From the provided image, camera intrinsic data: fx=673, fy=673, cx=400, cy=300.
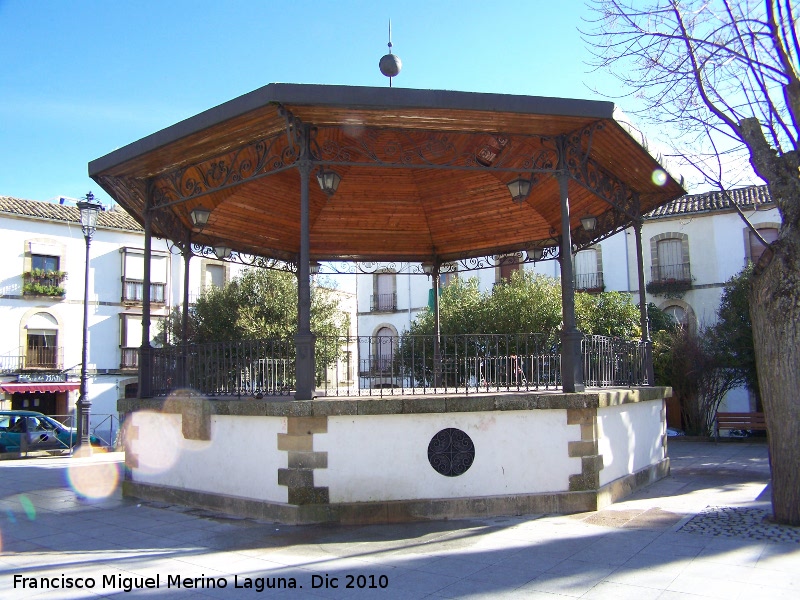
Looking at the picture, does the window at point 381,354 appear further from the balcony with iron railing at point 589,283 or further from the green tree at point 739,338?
the balcony with iron railing at point 589,283

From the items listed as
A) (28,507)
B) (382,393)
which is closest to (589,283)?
(382,393)

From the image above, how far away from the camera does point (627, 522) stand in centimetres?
736

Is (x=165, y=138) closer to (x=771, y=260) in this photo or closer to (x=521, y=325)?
(x=771, y=260)

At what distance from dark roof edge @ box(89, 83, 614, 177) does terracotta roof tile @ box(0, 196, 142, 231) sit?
74.9 feet

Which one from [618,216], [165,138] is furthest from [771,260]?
[165,138]

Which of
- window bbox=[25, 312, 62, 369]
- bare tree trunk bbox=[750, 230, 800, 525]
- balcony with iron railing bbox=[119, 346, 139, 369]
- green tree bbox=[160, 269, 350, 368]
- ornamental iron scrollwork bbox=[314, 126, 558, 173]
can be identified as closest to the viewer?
bare tree trunk bbox=[750, 230, 800, 525]

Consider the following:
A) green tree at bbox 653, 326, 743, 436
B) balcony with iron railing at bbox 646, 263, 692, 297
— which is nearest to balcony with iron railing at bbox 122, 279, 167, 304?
balcony with iron railing at bbox 646, 263, 692, 297

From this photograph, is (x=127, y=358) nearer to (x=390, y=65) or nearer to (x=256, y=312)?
(x=256, y=312)

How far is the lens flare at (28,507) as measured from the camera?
8.85m

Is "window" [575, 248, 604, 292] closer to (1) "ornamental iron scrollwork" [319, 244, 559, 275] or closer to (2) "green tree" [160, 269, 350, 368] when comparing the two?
(2) "green tree" [160, 269, 350, 368]

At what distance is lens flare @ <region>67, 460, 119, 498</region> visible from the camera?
35.5 feet

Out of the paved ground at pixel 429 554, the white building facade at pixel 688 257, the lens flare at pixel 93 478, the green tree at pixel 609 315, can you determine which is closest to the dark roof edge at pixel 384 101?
the paved ground at pixel 429 554

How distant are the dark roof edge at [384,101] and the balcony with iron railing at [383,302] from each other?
29.3 m

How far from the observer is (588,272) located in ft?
101
